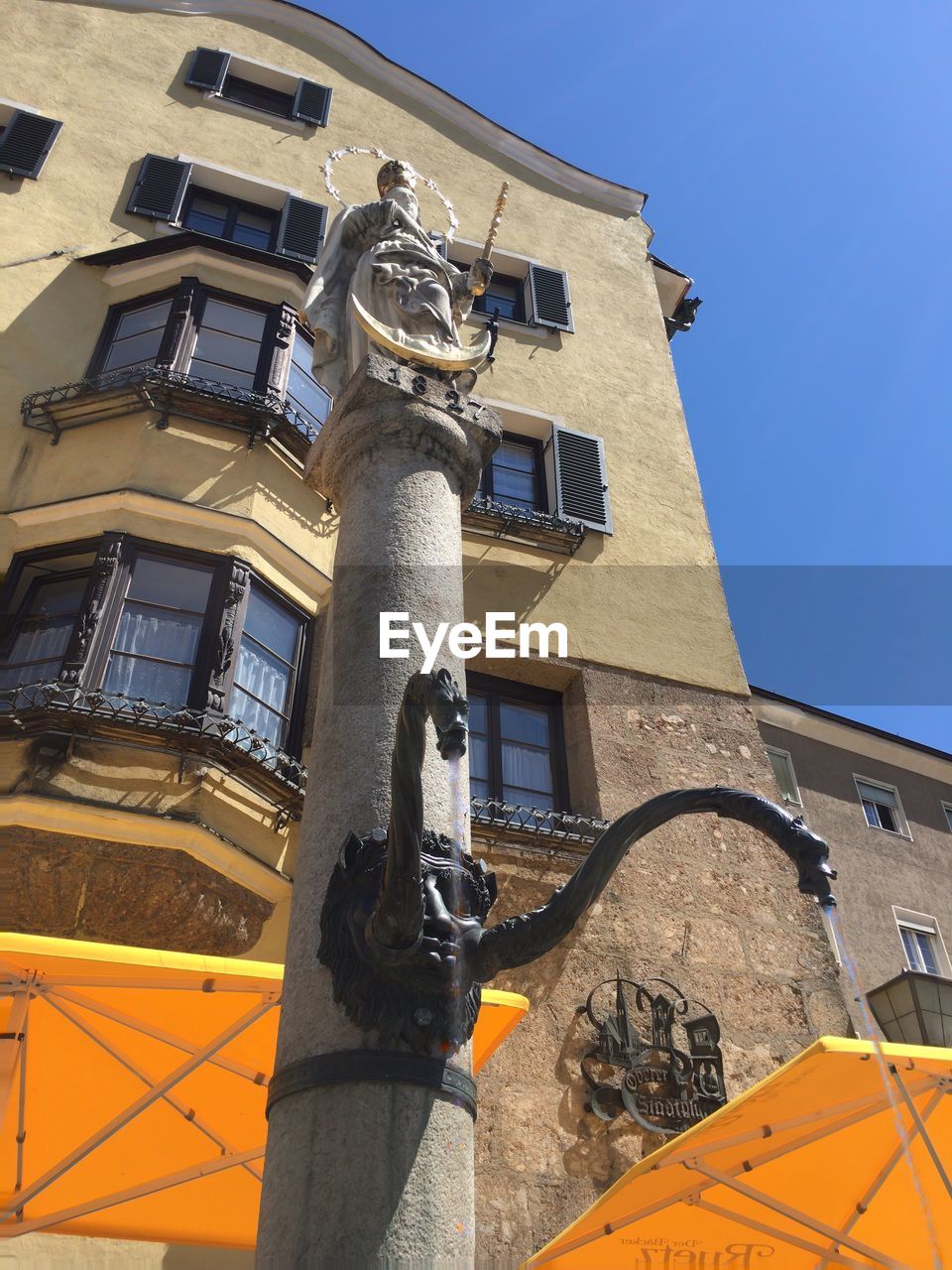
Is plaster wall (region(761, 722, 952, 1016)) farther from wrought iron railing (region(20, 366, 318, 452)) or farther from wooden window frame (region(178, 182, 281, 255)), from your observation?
wrought iron railing (region(20, 366, 318, 452))

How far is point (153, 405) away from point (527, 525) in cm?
405

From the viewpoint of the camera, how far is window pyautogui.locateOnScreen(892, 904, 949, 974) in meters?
16.5

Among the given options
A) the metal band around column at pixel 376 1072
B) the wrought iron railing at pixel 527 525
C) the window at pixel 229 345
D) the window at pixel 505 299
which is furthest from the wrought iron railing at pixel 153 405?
the metal band around column at pixel 376 1072

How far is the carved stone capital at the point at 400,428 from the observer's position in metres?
5.34

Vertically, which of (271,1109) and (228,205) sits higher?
(228,205)

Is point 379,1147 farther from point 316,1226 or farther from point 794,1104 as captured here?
point 794,1104

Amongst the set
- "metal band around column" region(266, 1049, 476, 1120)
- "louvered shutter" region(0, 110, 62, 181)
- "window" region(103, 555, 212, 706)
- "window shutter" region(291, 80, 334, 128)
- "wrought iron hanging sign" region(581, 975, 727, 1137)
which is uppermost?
"window shutter" region(291, 80, 334, 128)

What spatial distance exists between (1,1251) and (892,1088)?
16.6ft

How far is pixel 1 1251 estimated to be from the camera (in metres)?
6.43

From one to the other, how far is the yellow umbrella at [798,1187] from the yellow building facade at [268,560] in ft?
3.27

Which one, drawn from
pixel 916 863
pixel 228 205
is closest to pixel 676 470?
pixel 228 205

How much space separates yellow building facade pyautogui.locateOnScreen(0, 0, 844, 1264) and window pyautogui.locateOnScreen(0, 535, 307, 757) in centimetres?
3

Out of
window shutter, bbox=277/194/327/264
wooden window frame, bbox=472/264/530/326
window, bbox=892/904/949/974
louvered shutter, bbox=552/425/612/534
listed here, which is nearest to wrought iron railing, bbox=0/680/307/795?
louvered shutter, bbox=552/425/612/534

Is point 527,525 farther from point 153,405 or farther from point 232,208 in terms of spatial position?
point 232,208
